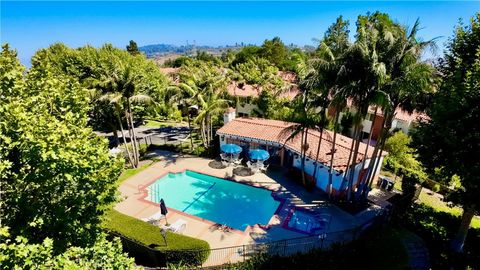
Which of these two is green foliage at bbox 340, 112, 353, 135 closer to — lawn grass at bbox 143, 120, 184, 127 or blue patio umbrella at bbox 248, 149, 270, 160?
blue patio umbrella at bbox 248, 149, 270, 160

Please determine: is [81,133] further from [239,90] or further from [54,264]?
[239,90]

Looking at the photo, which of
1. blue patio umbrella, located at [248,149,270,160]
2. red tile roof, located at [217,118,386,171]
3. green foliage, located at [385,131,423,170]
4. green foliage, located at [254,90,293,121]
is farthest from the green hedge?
green foliage, located at [385,131,423,170]

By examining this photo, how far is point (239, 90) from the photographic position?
47031 mm

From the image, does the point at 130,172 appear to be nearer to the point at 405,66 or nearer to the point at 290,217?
the point at 290,217

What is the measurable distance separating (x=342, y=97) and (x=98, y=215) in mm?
15055

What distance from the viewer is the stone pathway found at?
16297 millimetres

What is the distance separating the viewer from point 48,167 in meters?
8.88

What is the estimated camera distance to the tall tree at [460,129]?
46.3ft

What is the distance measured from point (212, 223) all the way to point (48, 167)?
13.5m

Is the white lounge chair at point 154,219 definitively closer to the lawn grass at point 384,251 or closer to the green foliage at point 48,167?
the green foliage at point 48,167

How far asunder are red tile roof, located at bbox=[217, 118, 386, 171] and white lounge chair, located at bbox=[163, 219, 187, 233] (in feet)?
32.5

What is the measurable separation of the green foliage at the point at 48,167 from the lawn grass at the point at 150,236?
18.9 feet

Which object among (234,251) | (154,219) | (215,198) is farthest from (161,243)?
(215,198)

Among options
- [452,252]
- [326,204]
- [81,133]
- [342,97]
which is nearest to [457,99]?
[342,97]
